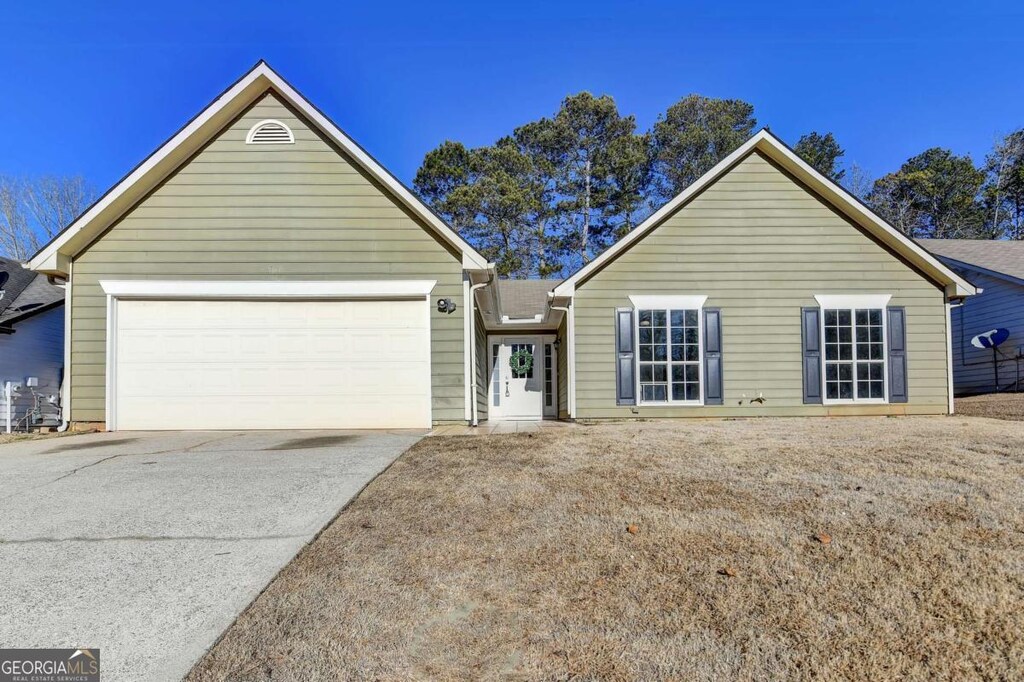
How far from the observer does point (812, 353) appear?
990 centimetres

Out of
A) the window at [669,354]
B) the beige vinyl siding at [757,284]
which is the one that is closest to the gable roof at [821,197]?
the beige vinyl siding at [757,284]

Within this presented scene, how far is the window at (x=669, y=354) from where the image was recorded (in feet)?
32.6

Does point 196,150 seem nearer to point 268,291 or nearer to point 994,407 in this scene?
point 268,291

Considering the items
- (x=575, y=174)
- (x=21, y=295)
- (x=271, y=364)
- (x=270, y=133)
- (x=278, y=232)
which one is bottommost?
(x=271, y=364)

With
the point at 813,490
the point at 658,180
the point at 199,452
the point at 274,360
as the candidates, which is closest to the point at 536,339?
the point at 274,360

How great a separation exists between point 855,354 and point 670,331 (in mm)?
3265

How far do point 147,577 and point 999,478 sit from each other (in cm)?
578

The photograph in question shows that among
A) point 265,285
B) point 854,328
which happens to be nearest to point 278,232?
point 265,285

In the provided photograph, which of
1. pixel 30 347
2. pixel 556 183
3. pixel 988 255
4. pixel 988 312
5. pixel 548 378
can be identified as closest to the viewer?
pixel 30 347

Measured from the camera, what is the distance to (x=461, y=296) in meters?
8.72

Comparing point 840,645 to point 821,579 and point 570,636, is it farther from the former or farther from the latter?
point 570,636

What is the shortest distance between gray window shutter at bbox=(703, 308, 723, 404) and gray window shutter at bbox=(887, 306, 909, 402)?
299 centimetres

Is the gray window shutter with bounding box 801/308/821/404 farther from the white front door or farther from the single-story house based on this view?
the white front door

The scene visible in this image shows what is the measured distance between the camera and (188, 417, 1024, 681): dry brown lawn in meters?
2.20
